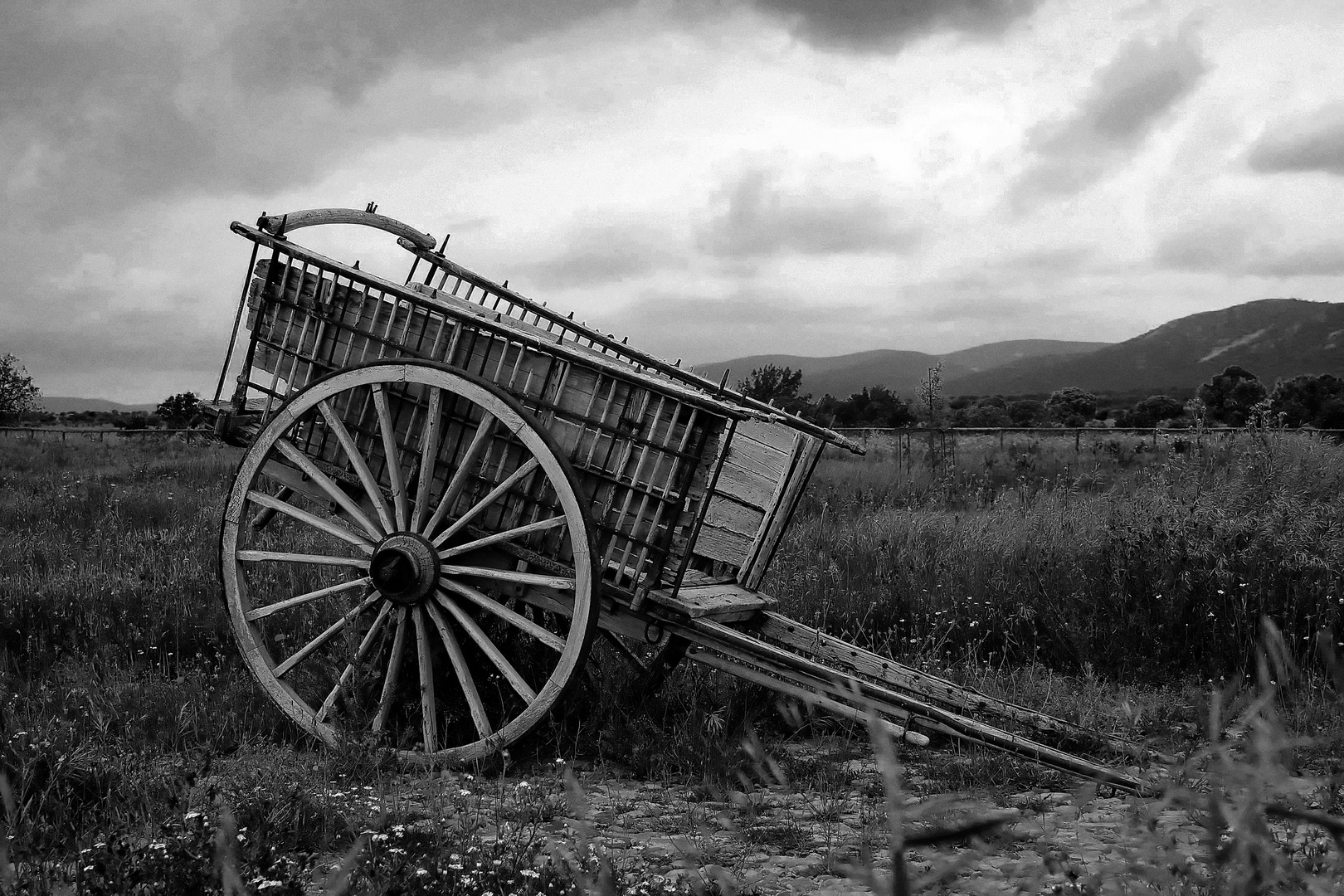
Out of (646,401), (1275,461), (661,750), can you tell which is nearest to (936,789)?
(661,750)

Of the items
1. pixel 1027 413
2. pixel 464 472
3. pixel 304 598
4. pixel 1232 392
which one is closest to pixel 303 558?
pixel 304 598

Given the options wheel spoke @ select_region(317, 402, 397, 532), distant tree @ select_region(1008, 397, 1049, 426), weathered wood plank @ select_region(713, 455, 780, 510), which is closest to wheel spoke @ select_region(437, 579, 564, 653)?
wheel spoke @ select_region(317, 402, 397, 532)

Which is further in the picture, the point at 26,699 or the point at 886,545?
the point at 886,545

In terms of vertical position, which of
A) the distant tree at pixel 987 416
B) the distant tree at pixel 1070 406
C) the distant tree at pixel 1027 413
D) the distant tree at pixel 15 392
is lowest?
the distant tree at pixel 15 392

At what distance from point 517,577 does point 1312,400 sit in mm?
34549

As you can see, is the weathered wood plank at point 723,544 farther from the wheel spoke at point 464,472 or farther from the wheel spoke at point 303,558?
the wheel spoke at point 303,558

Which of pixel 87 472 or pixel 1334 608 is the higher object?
pixel 1334 608

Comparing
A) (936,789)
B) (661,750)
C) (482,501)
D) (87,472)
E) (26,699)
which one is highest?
(482,501)

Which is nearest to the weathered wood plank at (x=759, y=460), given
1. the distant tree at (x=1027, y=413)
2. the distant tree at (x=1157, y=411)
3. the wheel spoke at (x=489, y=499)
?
the wheel spoke at (x=489, y=499)

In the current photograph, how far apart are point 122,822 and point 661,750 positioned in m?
2.18

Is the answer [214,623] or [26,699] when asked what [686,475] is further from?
[214,623]

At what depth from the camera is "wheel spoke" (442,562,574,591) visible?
462 centimetres

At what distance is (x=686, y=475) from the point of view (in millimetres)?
4562

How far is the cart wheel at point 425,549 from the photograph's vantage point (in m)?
4.64
